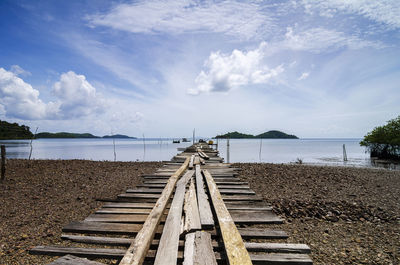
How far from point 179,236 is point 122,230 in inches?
39.9

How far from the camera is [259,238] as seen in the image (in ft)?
9.96

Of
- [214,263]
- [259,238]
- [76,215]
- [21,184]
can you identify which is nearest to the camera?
[214,263]

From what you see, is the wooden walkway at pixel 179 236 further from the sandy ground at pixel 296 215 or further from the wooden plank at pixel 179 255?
the sandy ground at pixel 296 215

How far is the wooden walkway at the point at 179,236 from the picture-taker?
2311mm

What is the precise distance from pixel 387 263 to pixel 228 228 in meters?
2.49

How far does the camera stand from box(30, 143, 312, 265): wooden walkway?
91.0 inches

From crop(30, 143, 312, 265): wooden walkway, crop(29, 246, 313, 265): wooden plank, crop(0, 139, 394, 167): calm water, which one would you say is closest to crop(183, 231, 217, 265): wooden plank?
crop(30, 143, 312, 265): wooden walkway

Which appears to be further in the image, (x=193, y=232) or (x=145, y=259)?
(x=193, y=232)

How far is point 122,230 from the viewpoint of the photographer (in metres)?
3.17

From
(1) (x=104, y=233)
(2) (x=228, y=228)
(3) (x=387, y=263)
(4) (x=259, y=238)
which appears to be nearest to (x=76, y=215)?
(1) (x=104, y=233)

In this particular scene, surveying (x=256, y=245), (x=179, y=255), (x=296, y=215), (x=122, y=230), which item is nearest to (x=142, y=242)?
(x=179, y=255)

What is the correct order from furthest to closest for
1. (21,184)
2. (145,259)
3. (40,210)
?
(21,184) < (40,210) < (145,259)

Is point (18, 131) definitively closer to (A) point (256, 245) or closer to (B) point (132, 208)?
(B) point (132, 208)

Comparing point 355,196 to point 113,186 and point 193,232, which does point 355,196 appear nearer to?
point 193,232
